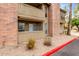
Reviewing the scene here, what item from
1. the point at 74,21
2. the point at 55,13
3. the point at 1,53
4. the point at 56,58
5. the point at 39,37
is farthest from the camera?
the point at 74,21

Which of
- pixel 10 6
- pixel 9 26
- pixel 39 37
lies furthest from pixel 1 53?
pixel 39 37

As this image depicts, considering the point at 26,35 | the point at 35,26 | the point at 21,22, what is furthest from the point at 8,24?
the point at 35,26

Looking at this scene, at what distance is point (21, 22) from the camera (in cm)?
1850

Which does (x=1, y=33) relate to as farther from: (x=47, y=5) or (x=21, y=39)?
(x=47, y=5)

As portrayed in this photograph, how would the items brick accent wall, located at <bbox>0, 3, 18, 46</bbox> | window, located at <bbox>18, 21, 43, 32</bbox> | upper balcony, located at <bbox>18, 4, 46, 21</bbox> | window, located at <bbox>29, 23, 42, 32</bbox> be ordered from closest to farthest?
brick accent wall, located at <bbox>0, 3, 18, 46</bbox> < upper balcony, located at <bbox>18, 4, 46, 21</bbox> < window, located at <bbox>18, 21, 43, 32</bbox> < window, located at <bbox>29, 23, 42, 32</bbox>

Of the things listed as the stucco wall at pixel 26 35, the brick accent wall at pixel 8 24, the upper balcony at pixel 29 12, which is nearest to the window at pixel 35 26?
the upper balcony at pixel 29 12

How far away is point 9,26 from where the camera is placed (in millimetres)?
12992

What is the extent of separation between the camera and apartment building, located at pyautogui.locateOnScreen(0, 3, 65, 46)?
41.9ft

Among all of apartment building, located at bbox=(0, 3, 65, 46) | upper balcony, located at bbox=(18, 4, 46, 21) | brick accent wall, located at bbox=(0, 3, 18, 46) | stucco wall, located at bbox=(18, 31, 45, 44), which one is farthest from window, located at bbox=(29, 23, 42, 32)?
brick accent wall, located at bbox=(0, 3, 18, 46)

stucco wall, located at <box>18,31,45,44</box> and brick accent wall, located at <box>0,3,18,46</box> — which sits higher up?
brick accent wall, located at <box>0,3,18,46</box>

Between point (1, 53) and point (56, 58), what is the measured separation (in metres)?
3.68

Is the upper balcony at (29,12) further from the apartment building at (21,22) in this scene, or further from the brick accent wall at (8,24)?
the brick accent wall at (8,24)

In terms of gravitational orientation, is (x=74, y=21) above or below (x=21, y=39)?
above

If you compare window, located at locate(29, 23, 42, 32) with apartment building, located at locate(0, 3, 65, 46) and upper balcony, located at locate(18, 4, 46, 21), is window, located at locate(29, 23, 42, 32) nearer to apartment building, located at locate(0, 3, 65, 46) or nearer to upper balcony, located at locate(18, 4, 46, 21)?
apartment building, located at locate(0, 3, 65, 46)
